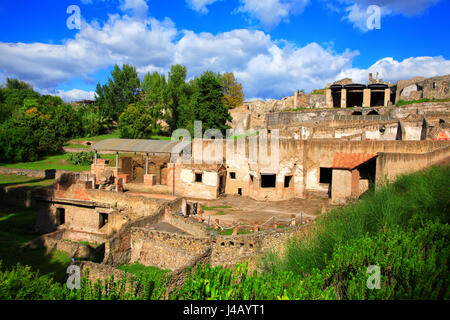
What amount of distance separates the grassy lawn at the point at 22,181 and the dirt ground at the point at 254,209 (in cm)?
1984

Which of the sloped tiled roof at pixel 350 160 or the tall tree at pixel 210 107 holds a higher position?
the tall tree at pixel 210 107

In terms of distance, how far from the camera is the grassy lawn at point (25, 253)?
1348cm

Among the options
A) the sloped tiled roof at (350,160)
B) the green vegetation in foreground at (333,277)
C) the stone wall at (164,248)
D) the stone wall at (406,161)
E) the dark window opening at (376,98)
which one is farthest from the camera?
the dark window opening at (376,98)

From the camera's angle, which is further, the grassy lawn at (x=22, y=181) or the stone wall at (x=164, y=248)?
the grassy lawn at (x=22, y=181)

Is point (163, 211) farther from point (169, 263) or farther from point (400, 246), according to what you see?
point (400, 246)

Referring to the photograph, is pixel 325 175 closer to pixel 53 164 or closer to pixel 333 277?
pixel 333 277

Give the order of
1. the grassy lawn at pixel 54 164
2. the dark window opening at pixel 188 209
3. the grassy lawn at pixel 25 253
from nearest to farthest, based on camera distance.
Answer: the grassy lawn at pixel 25 253, the dark window opening at pixel 188 209, the grassy lawn at pixel 54 164

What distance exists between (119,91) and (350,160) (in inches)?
2089

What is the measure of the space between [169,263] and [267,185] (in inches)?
507

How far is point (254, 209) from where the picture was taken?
1886cm

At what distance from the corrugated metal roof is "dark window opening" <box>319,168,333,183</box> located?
11269 mm

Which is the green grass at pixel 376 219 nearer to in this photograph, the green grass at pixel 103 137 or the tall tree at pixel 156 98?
the tall tree at pixel 156 98

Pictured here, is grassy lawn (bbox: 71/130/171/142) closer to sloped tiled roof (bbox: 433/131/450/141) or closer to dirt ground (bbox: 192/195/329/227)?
dirt ground (bbox: 192/195/329/227)

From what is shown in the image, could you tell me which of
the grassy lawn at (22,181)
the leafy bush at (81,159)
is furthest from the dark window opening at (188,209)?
the leafy bush at (81,159)
